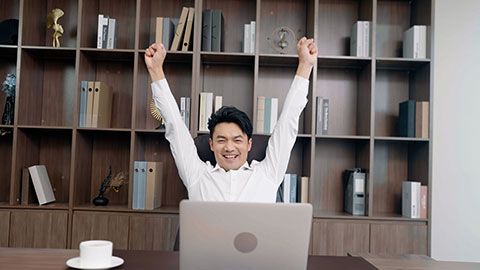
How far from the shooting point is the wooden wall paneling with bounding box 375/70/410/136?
3244mm

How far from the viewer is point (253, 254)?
107 cm

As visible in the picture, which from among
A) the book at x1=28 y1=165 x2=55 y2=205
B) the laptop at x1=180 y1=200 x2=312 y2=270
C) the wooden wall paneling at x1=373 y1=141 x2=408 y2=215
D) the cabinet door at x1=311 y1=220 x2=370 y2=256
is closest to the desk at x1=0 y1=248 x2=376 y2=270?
the laptop at x1=180 y1=200 x2=312 y2=270

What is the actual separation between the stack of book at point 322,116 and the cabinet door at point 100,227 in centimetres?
138

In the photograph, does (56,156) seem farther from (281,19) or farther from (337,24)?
(337,24)

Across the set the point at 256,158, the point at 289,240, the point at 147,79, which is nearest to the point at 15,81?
the point at 147,79

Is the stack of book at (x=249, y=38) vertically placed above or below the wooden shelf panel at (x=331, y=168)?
above

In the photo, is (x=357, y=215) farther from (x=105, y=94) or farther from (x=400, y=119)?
(x=105, y=94)

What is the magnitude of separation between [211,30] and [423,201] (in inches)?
70.0

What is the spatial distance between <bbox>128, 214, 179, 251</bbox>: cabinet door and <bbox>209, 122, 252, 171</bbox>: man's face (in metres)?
1.01

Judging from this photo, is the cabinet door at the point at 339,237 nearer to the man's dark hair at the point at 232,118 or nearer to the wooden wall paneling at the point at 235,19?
the man's dark hair at the point at 232,118

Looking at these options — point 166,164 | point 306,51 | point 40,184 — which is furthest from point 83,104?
point 306,51

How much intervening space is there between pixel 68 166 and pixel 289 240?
2.59 m

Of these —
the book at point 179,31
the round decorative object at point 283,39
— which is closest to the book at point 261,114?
the round decorative object at point 283,39

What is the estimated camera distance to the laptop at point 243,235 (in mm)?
1055
